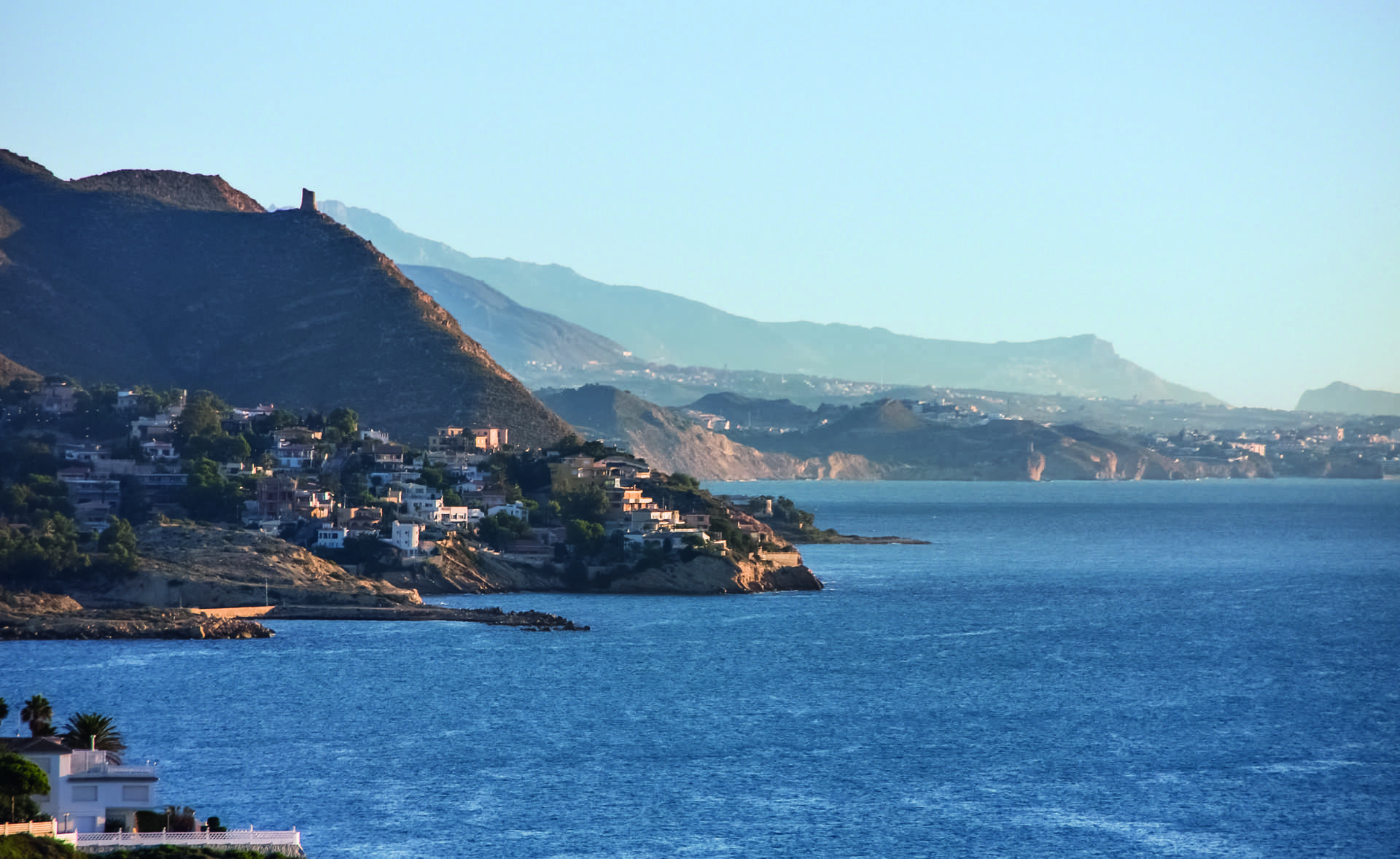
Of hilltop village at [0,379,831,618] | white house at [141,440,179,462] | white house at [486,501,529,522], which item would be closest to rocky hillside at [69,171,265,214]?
hilltop village at [0,379,831,618]

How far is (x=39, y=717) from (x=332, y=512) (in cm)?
6854

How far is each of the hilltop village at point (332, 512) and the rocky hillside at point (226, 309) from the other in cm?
2045

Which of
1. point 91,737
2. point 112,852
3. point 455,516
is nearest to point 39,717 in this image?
point 91,737

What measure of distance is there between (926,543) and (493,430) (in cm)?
3749

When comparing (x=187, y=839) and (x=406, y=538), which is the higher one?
(x=406, y=538)

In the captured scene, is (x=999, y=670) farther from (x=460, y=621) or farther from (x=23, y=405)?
(x=23, y=405)

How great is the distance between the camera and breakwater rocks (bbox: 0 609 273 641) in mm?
81750

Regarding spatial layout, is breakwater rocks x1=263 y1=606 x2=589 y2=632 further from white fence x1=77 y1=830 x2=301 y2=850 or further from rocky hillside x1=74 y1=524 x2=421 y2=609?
white fence x1=77 y1=830 x2=301 y2=850

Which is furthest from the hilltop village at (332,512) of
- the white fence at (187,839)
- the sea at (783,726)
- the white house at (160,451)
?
the white fence at (187,839)

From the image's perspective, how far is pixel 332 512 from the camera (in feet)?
360

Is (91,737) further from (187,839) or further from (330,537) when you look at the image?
(330,537)

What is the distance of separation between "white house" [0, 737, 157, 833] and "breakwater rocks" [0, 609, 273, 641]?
145ft

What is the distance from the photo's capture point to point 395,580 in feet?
338

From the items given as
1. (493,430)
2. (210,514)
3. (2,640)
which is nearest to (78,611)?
(2,640)
